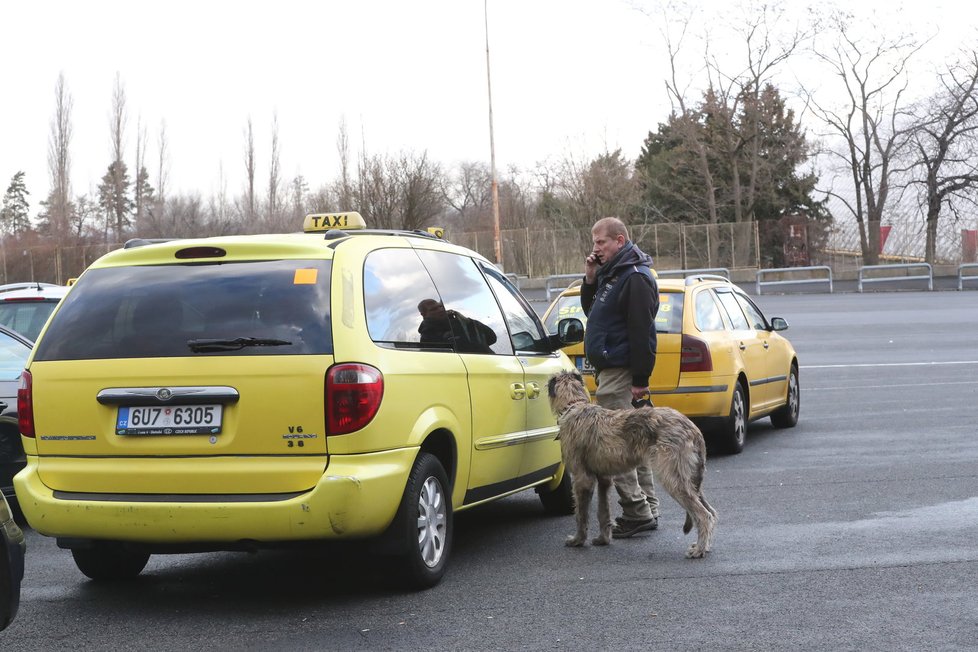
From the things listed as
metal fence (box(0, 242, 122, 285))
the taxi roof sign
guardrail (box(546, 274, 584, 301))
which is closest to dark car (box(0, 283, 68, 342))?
the taxi roof sign

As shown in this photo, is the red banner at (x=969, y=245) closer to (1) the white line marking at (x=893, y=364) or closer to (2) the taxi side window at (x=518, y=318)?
(1) the white line marking at (x=893, y=364)

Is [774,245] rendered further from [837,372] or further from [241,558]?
[241,558]

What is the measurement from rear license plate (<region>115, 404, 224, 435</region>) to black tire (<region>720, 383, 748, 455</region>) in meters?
6.31

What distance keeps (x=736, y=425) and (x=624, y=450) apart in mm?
4311

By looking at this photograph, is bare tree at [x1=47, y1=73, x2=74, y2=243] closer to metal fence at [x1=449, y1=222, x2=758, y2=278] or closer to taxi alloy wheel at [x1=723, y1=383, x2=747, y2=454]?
metal fence at [x1=449, y1=222, x2=758, y2=278]

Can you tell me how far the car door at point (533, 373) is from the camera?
286 inches

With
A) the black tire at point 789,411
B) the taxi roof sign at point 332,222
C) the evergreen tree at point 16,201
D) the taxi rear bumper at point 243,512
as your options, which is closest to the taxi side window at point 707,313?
the black tire at point 789,411

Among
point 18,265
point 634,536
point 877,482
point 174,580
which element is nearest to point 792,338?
point 877,482

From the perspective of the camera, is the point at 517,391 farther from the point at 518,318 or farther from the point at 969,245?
the point at 969,245

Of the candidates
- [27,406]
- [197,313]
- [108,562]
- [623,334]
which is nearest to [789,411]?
[623,334]

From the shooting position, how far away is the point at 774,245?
1898 inches

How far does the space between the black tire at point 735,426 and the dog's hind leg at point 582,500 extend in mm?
3902

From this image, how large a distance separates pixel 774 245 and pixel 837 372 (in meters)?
30.0

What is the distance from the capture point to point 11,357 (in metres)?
8.70
